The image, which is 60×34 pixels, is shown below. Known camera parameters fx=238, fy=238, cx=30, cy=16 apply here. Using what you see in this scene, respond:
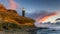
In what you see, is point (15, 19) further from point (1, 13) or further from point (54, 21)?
point (54, 21)

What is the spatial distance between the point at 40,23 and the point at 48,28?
895 millimetres

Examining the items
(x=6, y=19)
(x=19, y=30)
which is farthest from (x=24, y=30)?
(x=6, y=19)

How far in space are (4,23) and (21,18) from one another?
1165 mm

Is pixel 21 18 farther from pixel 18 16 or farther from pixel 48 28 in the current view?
pixel 48 28

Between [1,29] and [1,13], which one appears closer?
[1,29]

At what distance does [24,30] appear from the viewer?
1447 centimetres

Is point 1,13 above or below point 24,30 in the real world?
above

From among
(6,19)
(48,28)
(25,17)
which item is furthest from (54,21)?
(6,19)

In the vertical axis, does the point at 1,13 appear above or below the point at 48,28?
above

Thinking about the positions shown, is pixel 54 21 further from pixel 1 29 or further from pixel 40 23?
pixel 1 29

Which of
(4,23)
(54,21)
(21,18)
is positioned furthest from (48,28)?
(4,23)

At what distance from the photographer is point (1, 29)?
13758 millimetres

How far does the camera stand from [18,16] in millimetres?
14617

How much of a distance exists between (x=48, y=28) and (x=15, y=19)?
2.12 meters
